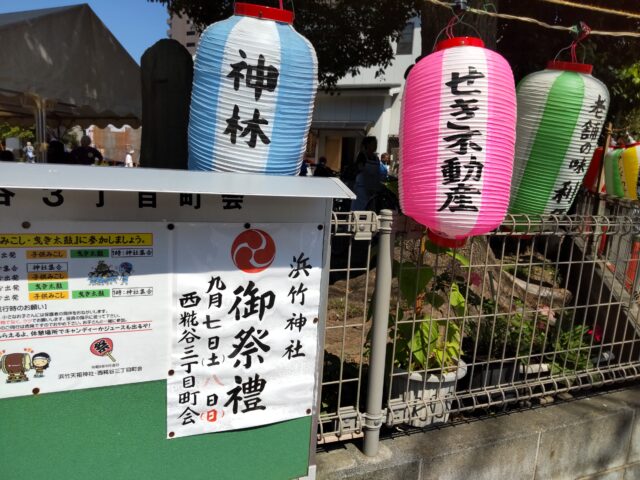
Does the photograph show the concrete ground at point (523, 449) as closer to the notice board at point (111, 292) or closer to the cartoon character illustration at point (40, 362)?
the notice board at point (111, 292)

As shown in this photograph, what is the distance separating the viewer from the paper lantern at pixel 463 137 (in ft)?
7.05

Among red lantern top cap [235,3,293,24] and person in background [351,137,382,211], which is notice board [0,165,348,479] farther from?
person in background [351,137,382,211]

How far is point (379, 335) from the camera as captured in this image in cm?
237

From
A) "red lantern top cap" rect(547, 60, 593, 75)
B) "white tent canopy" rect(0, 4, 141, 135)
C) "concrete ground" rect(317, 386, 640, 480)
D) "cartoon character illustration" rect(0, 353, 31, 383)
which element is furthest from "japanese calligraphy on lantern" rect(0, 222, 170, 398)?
"white tent canopy" rect(0, 4, 141, 135)

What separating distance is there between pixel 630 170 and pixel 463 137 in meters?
3.19

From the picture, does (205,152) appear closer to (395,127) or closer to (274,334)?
(274,334)

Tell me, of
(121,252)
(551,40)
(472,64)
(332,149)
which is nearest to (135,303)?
(121,252)

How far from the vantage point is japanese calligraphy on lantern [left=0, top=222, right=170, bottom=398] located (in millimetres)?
1611

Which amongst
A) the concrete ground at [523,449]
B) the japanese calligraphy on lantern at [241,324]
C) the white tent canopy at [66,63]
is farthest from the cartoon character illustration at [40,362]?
the white tent canopy at [66,63]

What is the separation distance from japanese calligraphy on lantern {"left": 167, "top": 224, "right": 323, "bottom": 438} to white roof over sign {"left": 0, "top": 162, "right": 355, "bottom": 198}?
0.20 metres

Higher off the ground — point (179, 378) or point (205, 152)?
point (205, 152)

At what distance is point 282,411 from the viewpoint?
2.12 meters

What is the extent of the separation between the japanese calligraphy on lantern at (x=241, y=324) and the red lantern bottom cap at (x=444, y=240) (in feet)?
2.44

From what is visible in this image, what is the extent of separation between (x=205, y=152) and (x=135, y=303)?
0.80 m
